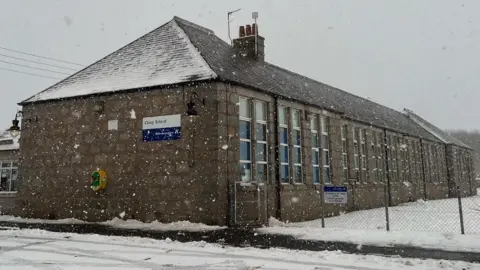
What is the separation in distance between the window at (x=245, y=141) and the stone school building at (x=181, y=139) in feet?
0.13

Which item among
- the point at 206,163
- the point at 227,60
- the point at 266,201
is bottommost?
the point at 266,201

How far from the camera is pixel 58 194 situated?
55.7 feet

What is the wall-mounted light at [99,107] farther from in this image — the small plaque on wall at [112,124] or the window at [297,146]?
the window at [297,146]

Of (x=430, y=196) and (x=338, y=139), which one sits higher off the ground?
(x=338, y=139)

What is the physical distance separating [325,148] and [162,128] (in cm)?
850

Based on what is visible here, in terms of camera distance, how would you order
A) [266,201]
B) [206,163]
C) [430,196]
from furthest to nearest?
[430,196], [266,201], [206,163]

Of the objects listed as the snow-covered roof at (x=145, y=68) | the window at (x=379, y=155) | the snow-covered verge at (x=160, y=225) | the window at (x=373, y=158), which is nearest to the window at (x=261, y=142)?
the snow-covered roof at (x=145, y=68)

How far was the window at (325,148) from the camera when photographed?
2000 cm

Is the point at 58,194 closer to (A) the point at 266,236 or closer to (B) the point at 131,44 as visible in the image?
(B) the point at 131,44

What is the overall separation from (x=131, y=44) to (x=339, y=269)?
48.9 ft

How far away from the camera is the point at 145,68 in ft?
54.8

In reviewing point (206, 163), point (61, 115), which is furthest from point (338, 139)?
point (61, 115)

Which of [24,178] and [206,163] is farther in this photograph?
[24,178]

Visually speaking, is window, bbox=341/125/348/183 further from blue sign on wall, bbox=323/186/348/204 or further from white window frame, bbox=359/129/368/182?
blue sign on wall, bbox=323/186/348/204
